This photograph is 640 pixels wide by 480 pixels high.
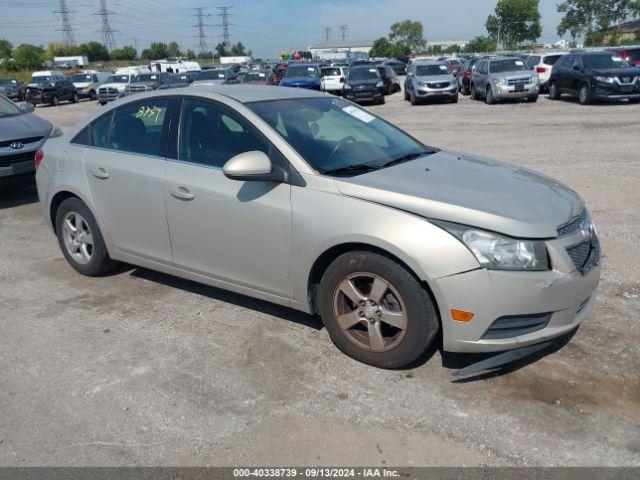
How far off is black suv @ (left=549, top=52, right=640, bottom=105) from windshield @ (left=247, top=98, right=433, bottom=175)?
53.0 feet

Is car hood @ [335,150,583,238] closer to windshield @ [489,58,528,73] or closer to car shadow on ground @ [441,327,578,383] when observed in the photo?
car shadow on ground @ [441,327,578,383]

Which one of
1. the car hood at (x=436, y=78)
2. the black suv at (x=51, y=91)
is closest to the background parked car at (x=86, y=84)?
the black suv at (x=51, y=91)

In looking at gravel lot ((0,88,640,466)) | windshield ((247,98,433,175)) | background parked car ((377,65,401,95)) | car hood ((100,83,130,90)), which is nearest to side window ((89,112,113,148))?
gravel lot ((0,88,640,466))

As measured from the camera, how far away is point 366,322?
141 inches

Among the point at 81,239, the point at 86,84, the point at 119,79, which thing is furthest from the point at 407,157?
the point at 86,84

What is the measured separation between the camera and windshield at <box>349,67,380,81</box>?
24.2 meters

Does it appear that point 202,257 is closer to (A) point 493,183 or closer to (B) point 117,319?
(B) point 117,319

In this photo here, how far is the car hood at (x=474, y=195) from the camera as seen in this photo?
322 cm

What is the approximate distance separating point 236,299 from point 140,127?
1588 mm

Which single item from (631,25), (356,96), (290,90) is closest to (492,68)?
(356,96)

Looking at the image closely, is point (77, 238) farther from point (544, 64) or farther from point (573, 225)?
point (544, 64)

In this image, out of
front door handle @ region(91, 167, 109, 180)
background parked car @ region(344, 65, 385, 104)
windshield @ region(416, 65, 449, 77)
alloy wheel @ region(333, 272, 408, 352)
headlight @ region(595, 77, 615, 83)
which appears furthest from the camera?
background parked car @ region(344, 65, 385, 104)

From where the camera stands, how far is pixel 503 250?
317 centimetres

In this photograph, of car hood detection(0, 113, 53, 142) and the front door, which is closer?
the front door
